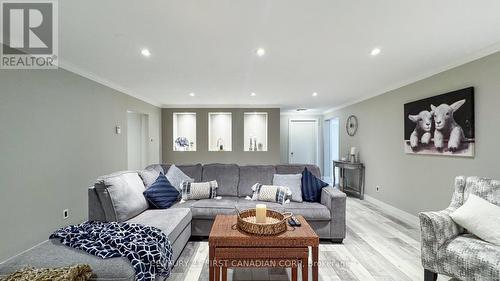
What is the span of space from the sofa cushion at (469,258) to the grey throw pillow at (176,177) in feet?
9.66

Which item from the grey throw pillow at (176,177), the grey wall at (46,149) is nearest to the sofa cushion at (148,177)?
the grey throw pillow at (176,177)

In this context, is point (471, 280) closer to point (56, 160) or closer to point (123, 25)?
point (123, 25)

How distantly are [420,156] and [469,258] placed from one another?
6.96ft

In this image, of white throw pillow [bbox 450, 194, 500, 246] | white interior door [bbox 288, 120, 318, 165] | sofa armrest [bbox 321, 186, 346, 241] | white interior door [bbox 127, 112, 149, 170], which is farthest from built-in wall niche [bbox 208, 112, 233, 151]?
white throw pillow [bbox 450, 194, 500, 246]

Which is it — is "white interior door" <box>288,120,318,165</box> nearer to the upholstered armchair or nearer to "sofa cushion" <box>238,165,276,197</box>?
"sofa cushion" <box>238,165,276,197</box>

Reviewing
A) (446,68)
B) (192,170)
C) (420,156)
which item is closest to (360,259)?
(420,156)

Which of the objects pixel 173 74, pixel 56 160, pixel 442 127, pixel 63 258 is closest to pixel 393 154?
pixel 442 127

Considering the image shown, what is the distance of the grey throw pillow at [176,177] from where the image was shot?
3380 millimetres

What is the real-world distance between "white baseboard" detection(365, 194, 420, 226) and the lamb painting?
40.2 inches

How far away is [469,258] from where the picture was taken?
5.89ft

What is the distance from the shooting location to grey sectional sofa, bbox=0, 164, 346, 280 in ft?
5.16

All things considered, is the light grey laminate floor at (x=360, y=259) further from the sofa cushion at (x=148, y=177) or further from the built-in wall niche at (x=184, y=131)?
the built-in wall niche at (x=184, y=131)

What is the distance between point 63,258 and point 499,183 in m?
3.58

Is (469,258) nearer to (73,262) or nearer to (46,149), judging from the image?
(73,262)
